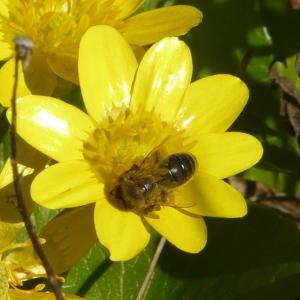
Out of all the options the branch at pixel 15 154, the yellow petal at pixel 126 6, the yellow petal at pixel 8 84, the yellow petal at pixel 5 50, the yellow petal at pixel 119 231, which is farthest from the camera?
the yellow petal at pixel 126 6

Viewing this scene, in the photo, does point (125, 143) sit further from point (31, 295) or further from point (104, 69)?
point (31, 295)

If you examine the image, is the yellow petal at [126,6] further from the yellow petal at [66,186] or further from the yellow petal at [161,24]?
the yellow petal at [66,186]

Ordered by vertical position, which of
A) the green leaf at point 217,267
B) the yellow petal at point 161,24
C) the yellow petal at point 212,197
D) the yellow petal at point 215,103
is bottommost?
the green leaf at point 217,267

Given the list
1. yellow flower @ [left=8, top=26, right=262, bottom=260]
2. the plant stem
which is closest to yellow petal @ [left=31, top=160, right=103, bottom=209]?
yellow flower @ [left=8, top=26, right=262, bottom=260]

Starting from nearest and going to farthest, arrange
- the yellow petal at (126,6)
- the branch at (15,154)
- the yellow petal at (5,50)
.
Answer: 1. the branch at (15,154)
2. the yellow petal at (5,50)
3. the yellow petal at (126,6)

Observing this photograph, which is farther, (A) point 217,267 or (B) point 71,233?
(A) point 217,267

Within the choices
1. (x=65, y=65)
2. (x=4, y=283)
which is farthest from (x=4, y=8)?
(x=4, y=283)

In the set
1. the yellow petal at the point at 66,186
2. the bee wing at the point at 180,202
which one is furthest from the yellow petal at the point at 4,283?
the bee wing at the point at 180,202

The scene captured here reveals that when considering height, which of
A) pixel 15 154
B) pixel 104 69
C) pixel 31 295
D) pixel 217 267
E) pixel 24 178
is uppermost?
pixel 15 154
